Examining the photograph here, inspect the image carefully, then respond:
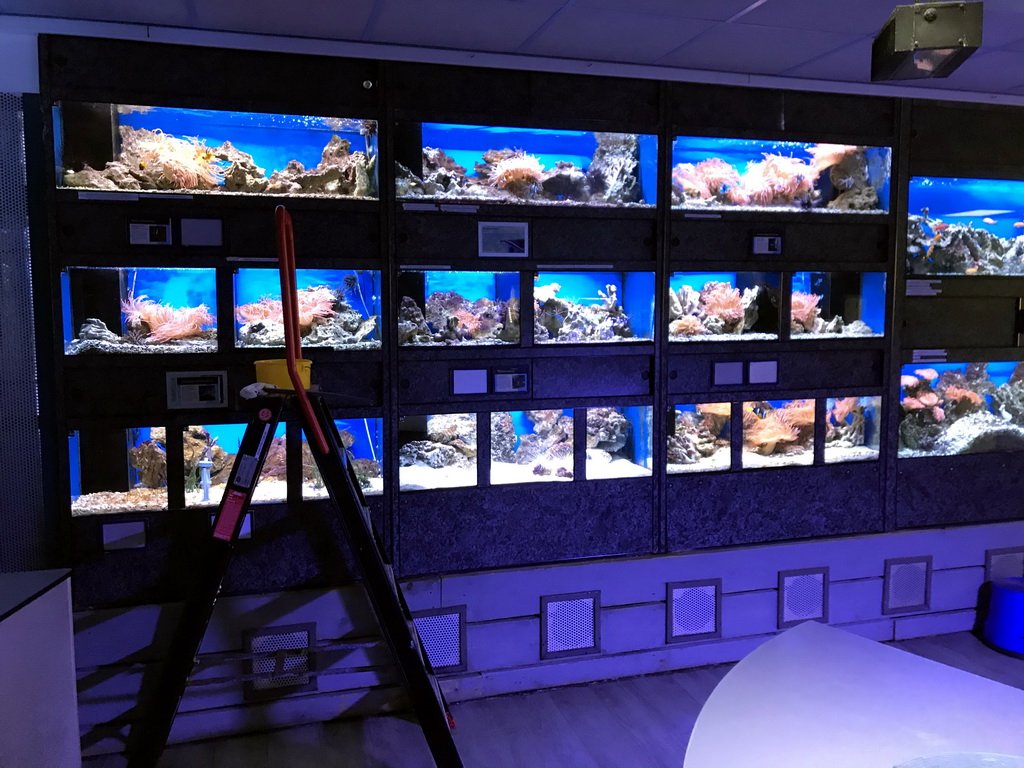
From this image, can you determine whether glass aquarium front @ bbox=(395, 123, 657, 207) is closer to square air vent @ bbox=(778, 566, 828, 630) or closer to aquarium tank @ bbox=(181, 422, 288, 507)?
aquarium tank @ bbox=(181, 422, 288, 507)

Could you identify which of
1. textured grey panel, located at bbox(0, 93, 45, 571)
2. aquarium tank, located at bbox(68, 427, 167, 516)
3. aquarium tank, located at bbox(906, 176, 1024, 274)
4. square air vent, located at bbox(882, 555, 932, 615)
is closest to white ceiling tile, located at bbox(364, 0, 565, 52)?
textured grey panel, located at bbox(0, 93, 45, 571)

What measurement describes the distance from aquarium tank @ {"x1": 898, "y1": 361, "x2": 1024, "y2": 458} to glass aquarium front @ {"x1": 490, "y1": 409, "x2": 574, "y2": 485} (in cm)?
172

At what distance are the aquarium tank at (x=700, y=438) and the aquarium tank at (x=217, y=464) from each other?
65.8 inches

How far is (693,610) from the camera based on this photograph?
11.1ft

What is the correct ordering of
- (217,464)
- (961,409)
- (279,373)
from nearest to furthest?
(279,373) < (217,464) < (961,409)

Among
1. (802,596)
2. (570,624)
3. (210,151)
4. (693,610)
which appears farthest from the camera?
(802,596)

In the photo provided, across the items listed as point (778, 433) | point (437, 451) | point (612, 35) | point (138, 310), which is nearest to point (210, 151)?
point (138, 310)

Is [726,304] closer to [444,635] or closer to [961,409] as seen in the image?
[961,409]

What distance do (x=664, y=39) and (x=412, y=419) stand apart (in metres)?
1.76

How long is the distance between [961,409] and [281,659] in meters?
3.40

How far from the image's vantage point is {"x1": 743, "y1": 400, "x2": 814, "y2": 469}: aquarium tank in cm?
352

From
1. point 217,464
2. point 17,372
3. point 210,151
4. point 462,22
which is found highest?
point 462,22

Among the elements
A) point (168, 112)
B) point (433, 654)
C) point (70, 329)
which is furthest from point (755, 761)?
point (168, 112)

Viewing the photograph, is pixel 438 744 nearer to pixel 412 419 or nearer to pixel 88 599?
pixel 412 419
